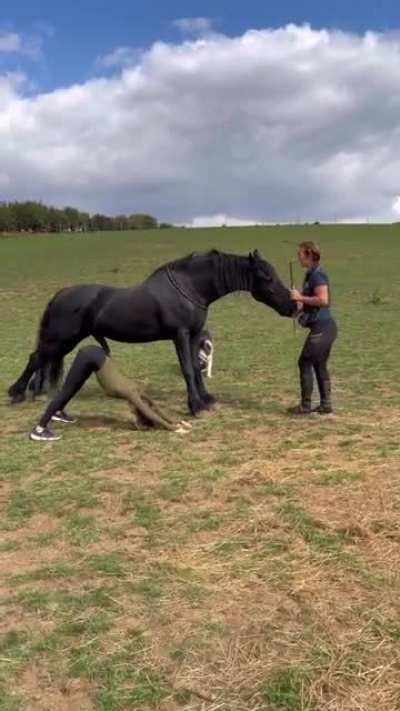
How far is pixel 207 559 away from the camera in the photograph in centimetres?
391

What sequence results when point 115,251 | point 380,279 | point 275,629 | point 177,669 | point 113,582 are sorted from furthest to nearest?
point 115,251, point 380,279, point 113,582, point 275,629, point 177,669

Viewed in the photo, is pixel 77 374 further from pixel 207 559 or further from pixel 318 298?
pixel 207 559

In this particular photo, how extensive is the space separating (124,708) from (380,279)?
28243 millimetres

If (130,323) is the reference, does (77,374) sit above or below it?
below

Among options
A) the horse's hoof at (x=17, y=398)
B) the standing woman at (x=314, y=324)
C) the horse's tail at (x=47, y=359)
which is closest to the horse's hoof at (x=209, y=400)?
the standing woman at (x=314, y=324)

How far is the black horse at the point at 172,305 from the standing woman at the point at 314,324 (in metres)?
0.23

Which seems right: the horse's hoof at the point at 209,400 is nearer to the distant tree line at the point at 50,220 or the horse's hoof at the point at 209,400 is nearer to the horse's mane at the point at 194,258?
the horse's mane at the point at 194,258

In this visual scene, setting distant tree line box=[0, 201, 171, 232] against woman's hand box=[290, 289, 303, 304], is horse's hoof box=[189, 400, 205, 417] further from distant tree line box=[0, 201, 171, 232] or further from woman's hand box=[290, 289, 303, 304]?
distant tree line box=[0, 201, 171, 232]

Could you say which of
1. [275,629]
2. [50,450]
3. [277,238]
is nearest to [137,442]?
[50,450]

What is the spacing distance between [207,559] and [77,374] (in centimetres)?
304

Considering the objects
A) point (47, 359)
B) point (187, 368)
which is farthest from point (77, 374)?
point (47, 359)

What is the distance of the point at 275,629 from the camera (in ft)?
10.4

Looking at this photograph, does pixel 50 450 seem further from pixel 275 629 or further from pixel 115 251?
pixel 115 251

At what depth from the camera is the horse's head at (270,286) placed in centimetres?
749
